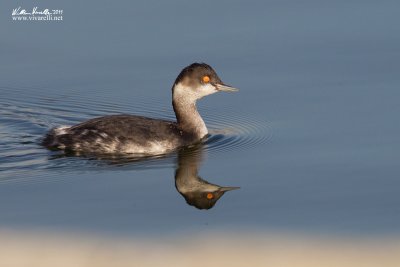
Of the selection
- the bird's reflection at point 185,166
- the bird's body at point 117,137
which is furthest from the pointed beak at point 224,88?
the bird's body at point 117,137

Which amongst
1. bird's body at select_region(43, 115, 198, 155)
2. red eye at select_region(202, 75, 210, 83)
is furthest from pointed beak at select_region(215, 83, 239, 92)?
bird's body at select_region(43, 115, 198, 155)

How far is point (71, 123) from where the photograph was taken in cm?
1541

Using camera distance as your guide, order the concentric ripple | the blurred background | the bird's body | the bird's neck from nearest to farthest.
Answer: the blurred background → the concentric ripple → the bird's body → the bird's neck

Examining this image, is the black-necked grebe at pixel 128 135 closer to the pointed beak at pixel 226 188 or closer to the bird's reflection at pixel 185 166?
the bird's reflection at pixel 185 166

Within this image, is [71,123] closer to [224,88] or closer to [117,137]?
[117,137]

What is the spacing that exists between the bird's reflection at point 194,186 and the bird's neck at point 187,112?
723mm

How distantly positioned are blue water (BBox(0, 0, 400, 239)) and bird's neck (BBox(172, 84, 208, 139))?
30cm

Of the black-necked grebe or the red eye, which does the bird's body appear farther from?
the red eye

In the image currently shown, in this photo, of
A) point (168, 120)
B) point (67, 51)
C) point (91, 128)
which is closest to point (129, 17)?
point (67, 51)

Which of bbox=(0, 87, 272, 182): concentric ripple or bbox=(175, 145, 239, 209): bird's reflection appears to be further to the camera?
bbox=(0, 87, 272, 182): concentric ripple

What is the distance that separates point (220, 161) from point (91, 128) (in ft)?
5.73

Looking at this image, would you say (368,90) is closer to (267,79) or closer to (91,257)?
(267,79)

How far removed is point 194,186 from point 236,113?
2.80 metres

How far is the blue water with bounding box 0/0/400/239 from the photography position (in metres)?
11.5
